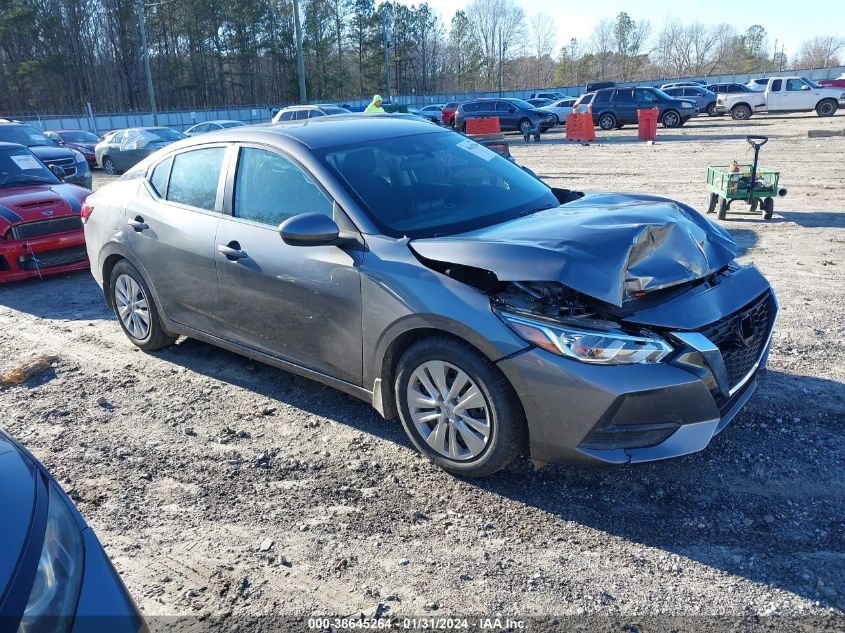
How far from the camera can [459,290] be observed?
10.9ft

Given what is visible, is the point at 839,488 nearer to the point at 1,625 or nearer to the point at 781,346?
the point at 781,346

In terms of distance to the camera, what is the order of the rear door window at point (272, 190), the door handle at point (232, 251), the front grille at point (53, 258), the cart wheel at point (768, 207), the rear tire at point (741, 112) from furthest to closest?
1. the rear tire at point (741, 112)
2. the cart wheel at point (768, 207)
3. the front grille at point (53, 258)
4. the door handle at point (232, 251)
5. the rear door window at point (272, 190)

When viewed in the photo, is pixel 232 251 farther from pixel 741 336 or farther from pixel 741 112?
pixel 741 112

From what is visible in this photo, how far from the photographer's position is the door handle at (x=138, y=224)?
509 cm

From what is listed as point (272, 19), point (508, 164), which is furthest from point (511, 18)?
point (508, 164)

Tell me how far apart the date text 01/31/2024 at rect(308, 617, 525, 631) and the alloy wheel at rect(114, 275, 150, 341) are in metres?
3.45

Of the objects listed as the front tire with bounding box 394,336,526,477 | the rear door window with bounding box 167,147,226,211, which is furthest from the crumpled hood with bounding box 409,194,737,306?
the rear door window with bounding box 167,147,226,211

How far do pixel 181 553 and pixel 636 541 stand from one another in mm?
2073

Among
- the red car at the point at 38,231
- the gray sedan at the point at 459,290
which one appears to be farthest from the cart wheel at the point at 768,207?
the red car at the point at 38,231

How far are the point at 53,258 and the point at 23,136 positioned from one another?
10.1m

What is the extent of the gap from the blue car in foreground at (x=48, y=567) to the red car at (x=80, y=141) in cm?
2448

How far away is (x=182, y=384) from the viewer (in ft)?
16.3

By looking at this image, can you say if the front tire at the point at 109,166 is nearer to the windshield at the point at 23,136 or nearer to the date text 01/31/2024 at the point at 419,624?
the windshield at the point at 23,136

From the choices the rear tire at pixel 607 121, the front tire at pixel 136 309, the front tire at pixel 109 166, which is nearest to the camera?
the front tire at pixel 136 309
